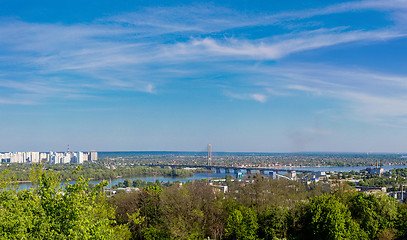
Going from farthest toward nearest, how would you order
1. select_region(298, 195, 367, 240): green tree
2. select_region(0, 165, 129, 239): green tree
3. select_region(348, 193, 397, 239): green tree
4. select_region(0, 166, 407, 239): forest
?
select_region(348, 193, 397, 239): green tree
select_region(0, 166, 407, 239): forest
select_region(298, 195, 367, 240): green tree
select_region(0, 165, 129, 239): green tree

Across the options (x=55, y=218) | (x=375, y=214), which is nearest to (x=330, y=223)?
(x=375, y=214)

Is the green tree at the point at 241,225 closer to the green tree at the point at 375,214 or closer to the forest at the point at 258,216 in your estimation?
the forest at the point at 258,216

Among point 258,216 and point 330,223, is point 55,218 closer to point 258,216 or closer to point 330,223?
point 330,223

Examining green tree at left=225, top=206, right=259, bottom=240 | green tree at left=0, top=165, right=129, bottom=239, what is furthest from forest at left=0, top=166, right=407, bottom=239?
green tree at left=0, top=165, right=129, bottom=239

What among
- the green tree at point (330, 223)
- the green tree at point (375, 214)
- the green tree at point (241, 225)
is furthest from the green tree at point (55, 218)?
the green tree at point (375, 214)

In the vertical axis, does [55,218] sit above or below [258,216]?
above

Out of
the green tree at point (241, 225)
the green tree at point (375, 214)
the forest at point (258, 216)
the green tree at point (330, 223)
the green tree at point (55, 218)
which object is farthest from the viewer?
the green tree at point (241, 225)

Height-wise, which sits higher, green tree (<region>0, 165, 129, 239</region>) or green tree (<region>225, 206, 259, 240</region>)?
green tree (<region>0, 165, 129, 239</region>)

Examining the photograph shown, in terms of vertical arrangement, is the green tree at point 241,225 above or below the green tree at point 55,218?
below

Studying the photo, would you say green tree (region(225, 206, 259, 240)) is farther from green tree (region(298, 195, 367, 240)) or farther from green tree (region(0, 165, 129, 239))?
green tree (region(0, 165, 129, 239))

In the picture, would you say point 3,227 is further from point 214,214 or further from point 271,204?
point 271,204

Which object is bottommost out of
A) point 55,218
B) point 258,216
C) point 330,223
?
point 258,216

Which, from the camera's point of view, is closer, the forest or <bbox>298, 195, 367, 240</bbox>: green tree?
<bbox>298, 195, 367, 240</bbox>: green tree
